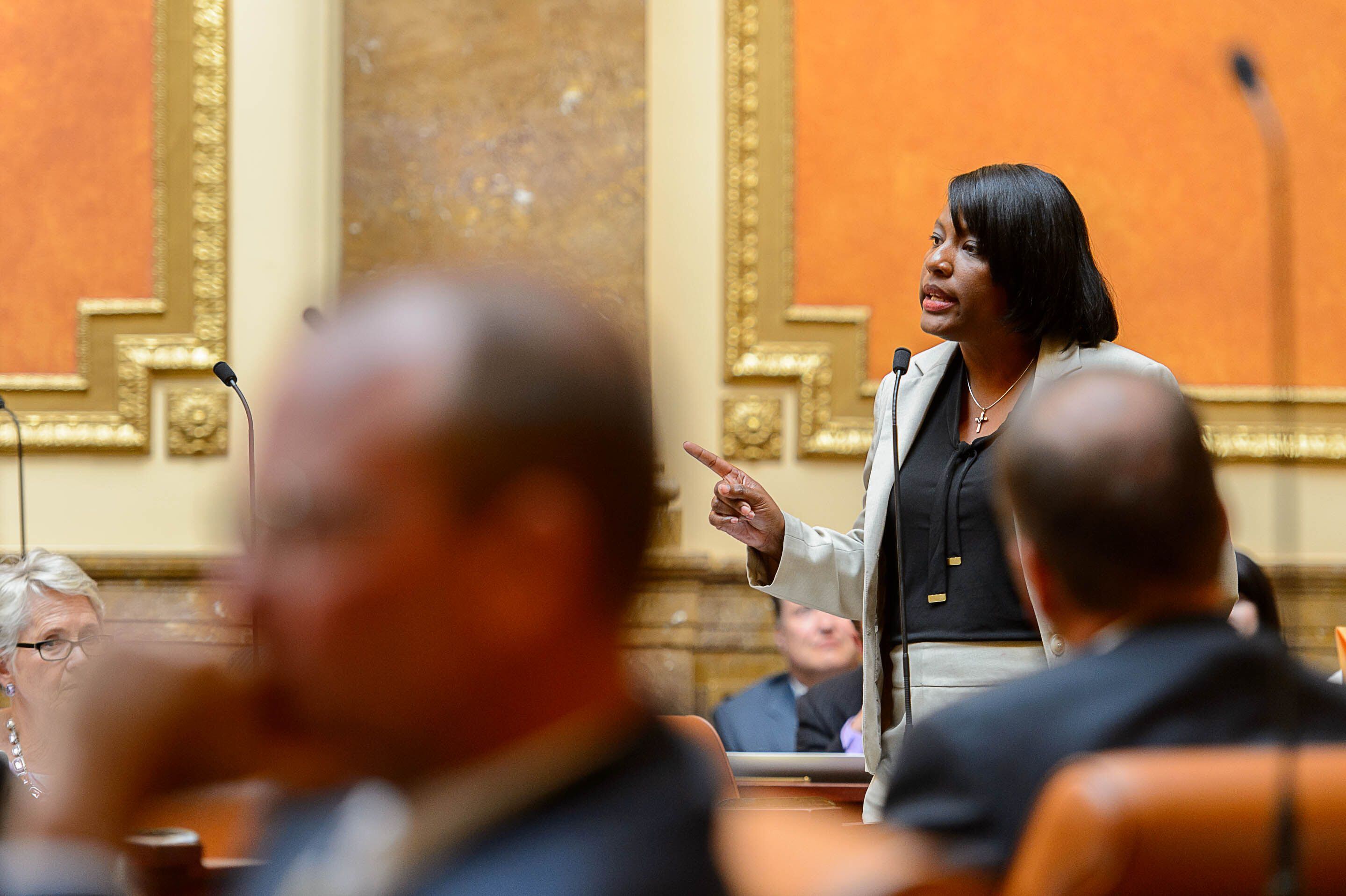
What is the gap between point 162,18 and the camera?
4852 millimetres

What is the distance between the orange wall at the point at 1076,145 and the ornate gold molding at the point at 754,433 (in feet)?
1.33

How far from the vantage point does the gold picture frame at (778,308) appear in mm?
4746

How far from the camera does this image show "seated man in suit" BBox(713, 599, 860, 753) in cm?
377

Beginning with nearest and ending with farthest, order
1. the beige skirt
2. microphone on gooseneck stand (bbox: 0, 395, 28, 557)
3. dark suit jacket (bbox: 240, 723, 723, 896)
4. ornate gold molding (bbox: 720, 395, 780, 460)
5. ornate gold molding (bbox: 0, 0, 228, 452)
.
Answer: dark suit jacket (bbox: 240, 723, 723, 896) → the beige skirt → microphone on gooseneck stand (bbox: 0, 395, 28, 557) → ornate gold molding (bbox: 720, 395, 780, 460) → ornate gold molding (bbox: 0, 0, 228, 452)

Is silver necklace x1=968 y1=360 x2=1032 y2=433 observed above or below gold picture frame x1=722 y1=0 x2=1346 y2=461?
below

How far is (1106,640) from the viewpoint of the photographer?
1162 millimetres

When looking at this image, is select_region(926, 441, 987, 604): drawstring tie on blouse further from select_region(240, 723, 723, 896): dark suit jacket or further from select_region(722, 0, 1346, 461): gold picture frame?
select_region(722, 0, 1346, 461): gold picture frame

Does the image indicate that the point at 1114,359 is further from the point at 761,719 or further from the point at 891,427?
the point at 761,719

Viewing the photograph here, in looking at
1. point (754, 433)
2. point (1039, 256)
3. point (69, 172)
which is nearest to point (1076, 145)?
point (754, 433)

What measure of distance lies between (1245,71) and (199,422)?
13.2ft

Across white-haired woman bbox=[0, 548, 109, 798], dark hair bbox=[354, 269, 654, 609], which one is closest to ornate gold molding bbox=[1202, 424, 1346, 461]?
white-haired woman bbox=[0, 548, 109, 798]

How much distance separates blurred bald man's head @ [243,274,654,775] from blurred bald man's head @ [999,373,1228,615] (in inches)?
26.7

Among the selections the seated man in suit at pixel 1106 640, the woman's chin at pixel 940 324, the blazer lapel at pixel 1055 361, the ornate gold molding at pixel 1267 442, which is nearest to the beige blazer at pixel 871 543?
the blazer lapel at pixel 1055 361

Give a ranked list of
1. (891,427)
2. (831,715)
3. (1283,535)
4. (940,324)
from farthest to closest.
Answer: (831,715), (891,427), (940,324), (1283,535)
